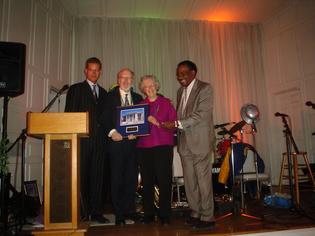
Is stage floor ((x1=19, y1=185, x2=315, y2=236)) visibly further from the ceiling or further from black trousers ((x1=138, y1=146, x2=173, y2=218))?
the ceiling

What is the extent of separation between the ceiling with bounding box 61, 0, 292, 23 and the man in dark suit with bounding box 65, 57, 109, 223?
3.50 m

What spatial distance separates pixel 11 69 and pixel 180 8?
4.67m

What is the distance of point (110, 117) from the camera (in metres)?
3.02

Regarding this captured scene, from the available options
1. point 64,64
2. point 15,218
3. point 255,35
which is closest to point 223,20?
point 255,35

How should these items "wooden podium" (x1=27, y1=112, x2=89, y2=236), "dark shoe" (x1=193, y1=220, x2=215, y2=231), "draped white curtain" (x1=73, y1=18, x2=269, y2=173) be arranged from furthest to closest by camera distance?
"draped white curtain" (x1=73, y1=18, x2=269, y2=173) → "dark shoe" (x1=193, y1=220, x2=215, y2=231) → "wooden podium" (x1=27, y1=112, x2=89, y2=236)

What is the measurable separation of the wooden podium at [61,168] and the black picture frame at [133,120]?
621 mm

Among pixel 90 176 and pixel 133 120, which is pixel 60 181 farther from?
pixel 133 120

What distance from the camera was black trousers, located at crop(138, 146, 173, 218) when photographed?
2.80 m

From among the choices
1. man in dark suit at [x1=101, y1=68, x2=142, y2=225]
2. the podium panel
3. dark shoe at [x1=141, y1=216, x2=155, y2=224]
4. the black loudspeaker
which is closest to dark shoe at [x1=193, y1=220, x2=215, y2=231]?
dark shoe at [x1=141, y1=216, x2=155, y2=224]

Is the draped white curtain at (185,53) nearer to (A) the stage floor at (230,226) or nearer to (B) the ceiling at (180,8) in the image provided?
(B) the ceiling at (180,8)

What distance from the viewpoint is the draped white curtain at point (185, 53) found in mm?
6500

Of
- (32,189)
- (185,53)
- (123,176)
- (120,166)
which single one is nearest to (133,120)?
(120,166)

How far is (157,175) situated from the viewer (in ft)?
9.27

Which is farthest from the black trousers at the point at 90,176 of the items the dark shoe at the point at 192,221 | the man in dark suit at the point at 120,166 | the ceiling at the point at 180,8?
the ceiling at the point at 180,8
